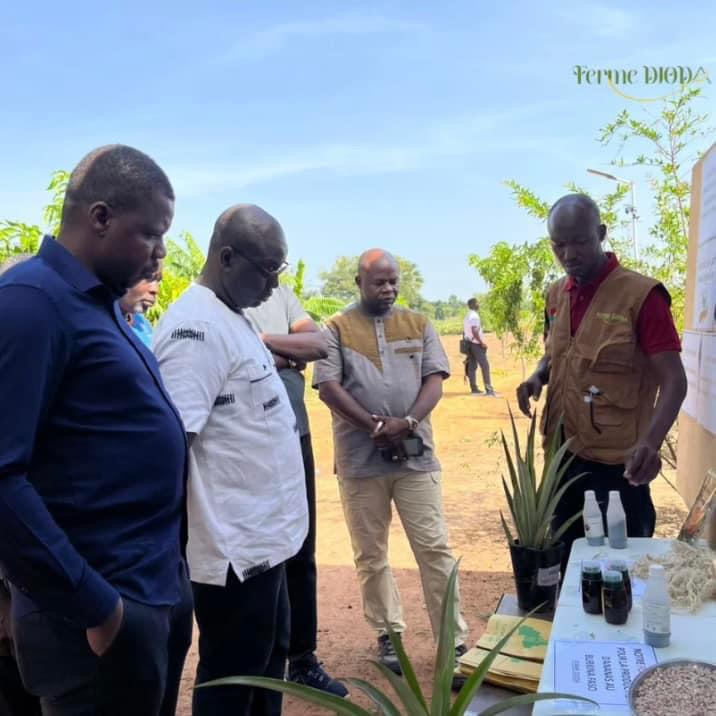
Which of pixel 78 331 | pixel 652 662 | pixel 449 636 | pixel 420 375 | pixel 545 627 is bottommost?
pixel 545 627

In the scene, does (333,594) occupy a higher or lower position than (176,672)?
lower

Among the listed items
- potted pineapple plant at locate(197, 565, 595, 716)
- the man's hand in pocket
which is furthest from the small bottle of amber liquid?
the man's hand in pocket

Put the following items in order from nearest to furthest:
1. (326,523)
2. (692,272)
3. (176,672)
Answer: (176,672), (692,272), (326,523)

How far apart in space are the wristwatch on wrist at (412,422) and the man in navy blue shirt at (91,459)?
1.87 meters

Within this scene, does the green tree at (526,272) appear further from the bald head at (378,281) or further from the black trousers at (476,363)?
the black trousers at (476,363)

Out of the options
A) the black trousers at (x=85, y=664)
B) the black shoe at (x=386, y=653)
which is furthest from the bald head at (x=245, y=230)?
the black shoe at (x=386, y=653)

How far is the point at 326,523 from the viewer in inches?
253

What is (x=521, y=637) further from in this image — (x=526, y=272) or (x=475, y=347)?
(x=475, y=347)

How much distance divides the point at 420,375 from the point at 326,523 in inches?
126

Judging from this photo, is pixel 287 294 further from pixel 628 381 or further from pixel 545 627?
pixel 545 627

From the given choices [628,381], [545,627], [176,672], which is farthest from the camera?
[628,381]

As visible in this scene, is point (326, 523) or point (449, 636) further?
point (326, 523)

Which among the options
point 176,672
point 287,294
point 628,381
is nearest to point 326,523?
point 287,294

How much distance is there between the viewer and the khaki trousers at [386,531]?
135 inches
